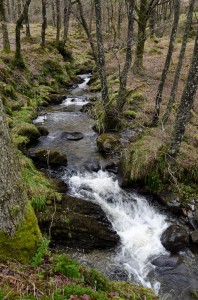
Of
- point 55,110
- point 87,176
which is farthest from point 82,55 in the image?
point 87,176

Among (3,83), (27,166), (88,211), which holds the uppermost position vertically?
(3,83)

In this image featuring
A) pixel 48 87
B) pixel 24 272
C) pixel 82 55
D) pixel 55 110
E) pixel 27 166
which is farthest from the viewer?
pixel 82 55

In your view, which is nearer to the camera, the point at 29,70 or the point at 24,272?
the point at 24,272

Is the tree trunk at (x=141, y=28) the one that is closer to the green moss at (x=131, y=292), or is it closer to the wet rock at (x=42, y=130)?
the wet rock at (x=42, y=130)

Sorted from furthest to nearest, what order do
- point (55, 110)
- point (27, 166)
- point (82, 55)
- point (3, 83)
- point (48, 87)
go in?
point (82, 55)
point (48, 87)
point (55, 110)
point (3, 83)
point (27, 166)

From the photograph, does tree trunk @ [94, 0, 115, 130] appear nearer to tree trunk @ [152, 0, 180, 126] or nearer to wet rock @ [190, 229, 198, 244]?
tree trunk @ [152, 0, 180, 126]

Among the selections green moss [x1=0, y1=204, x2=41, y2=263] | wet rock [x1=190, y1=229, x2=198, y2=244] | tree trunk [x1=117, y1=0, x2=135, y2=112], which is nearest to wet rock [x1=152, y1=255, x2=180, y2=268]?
wet rock [x1=190, y1=229, x2=198, y2=244]

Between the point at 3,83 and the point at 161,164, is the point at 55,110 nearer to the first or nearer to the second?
the point at 3,83

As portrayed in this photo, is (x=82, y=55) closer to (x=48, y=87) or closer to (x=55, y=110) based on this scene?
(x=48, y=87)

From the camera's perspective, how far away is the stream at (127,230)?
7.00 metres

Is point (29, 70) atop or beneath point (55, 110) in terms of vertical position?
atop

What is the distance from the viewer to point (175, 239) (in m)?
7.82

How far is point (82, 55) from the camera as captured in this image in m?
30.7

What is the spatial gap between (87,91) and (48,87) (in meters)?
2.88
